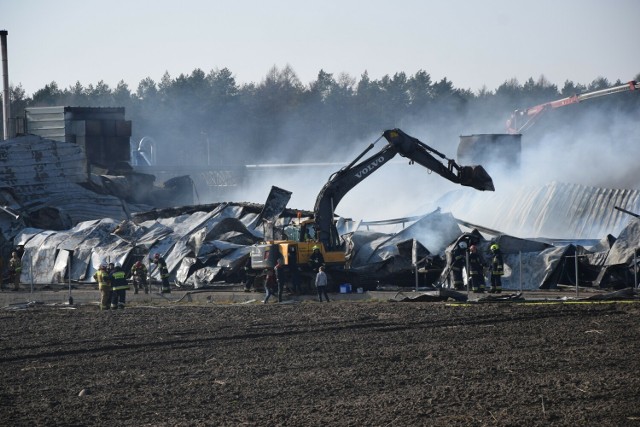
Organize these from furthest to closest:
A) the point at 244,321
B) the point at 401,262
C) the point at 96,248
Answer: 1. the point at 96,248
2. the point at 401,262
3. the point at 244,321

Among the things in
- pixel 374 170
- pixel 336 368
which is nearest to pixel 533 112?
pixel 374 170

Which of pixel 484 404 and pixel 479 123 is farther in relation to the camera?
pixel 479 123

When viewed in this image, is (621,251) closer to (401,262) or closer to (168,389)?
(401,262)

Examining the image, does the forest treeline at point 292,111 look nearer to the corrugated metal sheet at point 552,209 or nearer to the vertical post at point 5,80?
the vertical post at point 5,80

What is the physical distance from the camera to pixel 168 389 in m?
12.8

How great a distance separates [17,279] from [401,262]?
13.7 metres

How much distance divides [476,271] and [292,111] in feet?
296

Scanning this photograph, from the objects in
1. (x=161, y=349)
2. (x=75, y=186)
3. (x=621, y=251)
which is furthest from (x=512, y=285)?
(x=75, y=186)

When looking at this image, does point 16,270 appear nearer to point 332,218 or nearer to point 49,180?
point 332,218

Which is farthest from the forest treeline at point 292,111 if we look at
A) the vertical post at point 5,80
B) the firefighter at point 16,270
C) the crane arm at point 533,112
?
the firefighter at point 16,270

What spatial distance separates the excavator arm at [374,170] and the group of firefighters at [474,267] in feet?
6.66

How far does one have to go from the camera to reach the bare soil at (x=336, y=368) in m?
10.9

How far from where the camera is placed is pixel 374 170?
2850cm

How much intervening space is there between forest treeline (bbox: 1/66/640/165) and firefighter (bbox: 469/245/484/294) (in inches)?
2422
